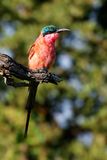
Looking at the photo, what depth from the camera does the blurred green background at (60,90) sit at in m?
14.2

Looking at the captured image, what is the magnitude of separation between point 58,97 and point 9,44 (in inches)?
78.8

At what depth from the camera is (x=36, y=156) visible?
49.4 feet

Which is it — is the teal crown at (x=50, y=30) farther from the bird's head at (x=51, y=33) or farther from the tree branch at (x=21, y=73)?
the tree branch at (x=21, y=73)

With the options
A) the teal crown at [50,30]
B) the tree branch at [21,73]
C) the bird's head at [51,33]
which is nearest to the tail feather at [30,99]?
the tree branch at [21,73]

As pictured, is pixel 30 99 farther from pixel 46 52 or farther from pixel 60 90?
pixel 60 90

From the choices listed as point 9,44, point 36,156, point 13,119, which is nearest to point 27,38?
point 9,44

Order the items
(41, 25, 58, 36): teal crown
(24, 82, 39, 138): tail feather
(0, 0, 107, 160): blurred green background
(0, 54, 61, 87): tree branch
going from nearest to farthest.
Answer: (24, 82, 39, 138): tail feather → (0, 54, 61, 87): tree branch → (41, 25, 58, 36): teal crown → (0, 0, 107, 160): blurred green background

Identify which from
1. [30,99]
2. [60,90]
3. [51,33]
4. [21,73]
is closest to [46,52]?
[51,33]

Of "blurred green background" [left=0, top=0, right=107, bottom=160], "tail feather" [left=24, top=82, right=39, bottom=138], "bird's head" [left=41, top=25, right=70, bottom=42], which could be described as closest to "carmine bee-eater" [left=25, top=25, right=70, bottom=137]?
"bird's head" [left=41, top=25, right=70, bottom=42]

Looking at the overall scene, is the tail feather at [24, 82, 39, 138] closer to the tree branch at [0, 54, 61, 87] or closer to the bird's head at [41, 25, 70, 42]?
the tree branch at [0, 54, 61, 87]

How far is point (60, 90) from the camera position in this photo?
15539 millimetres

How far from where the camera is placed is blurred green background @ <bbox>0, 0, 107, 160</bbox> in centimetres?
1420

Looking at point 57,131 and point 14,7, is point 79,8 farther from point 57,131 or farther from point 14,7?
point 57,131

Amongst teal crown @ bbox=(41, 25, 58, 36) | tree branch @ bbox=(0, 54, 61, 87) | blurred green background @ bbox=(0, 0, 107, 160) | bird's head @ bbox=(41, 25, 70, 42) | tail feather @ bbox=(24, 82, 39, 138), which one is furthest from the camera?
blurred green background @ bbox=(0, 0, 107, 160)
